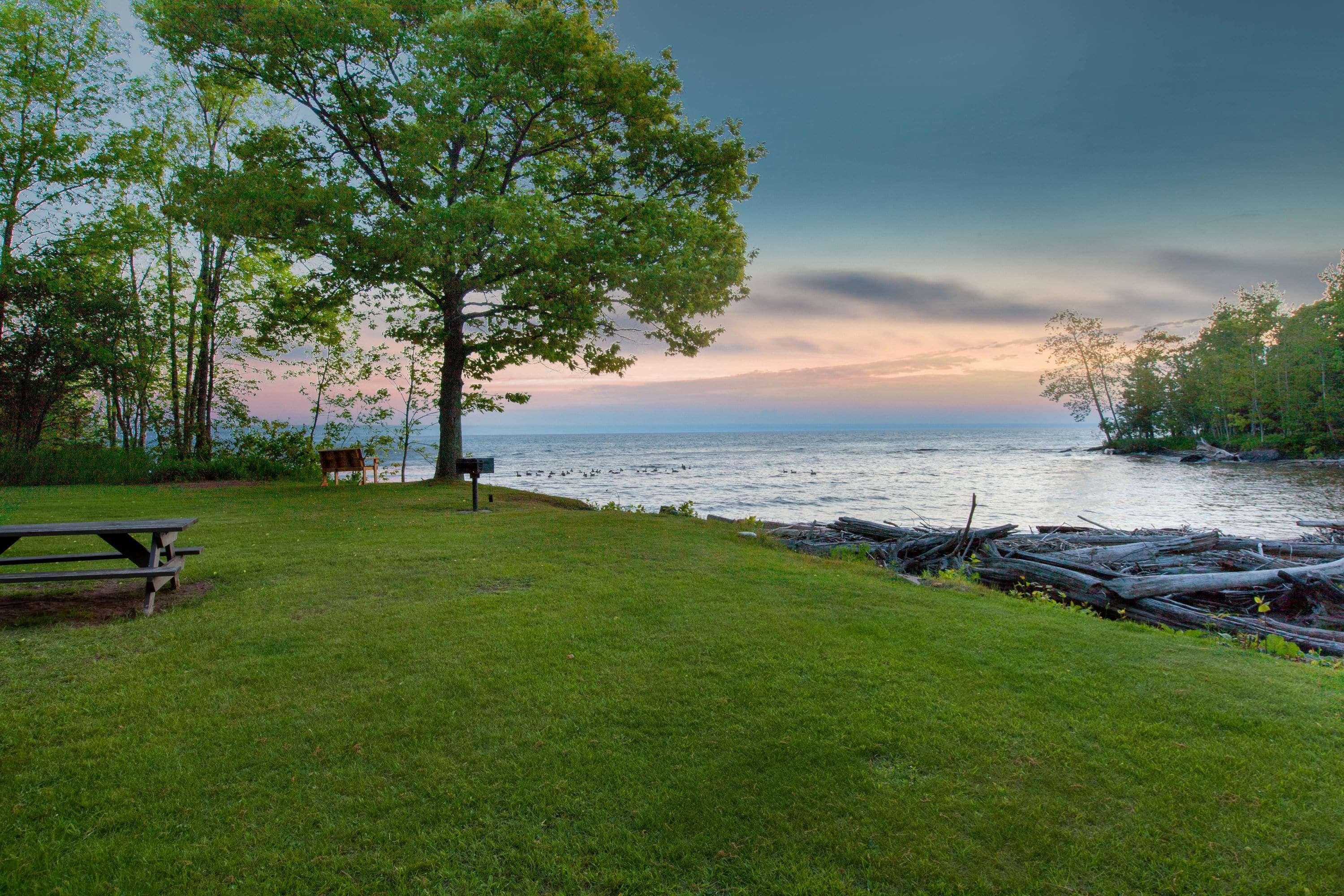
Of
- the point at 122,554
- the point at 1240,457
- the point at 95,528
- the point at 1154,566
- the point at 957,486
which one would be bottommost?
the point at 957,486

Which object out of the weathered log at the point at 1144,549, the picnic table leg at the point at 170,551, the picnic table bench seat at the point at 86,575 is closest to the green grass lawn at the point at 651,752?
the picnic table bench seat at the point at 86,575

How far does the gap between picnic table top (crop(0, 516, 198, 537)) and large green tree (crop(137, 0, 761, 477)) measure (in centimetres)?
794

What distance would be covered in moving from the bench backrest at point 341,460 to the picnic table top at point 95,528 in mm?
11622

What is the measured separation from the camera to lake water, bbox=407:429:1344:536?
18.6m

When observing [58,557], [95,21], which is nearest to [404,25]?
[95,21]

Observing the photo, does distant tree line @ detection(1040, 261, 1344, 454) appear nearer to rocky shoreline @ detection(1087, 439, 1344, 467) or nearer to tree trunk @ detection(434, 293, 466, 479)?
rocky shoreline @ detection(1087, 439, 1344, 467)

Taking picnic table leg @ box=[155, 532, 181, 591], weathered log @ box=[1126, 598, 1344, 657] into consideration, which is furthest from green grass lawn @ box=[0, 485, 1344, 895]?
weathered log @ box=[1126, 598, 1344, 657]

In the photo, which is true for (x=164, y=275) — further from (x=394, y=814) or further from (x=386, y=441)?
(x=394, y=814)

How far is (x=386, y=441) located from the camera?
68.5ft

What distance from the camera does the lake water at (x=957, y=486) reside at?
18641 mm

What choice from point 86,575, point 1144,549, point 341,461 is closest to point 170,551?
point 86,575

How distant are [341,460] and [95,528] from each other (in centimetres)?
1225

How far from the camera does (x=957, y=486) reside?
27.8 meters

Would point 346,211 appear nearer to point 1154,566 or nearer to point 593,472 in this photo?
point 1154,566
